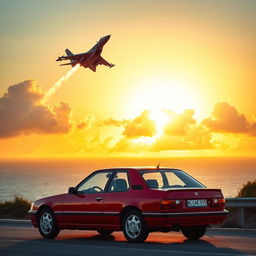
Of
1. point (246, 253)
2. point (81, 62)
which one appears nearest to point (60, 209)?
point (246, 253)

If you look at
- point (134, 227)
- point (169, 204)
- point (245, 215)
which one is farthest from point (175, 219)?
point (245, 215)

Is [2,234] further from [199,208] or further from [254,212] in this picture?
[254,212]

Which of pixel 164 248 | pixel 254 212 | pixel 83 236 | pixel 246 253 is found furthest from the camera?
pixel 254 212

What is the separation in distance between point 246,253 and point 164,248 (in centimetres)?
175

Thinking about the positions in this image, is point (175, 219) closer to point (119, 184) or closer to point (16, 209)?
point (119, 184)

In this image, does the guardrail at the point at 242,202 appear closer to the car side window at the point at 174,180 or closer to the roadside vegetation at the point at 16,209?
the car side window at the point at 174,180

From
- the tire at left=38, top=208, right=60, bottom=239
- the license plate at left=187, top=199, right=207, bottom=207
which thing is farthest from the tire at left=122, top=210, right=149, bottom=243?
the tire at left=38, top=208, right=60, bottom=239

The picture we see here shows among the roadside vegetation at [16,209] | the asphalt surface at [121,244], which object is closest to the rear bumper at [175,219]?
the asphalt surface at [121,244]

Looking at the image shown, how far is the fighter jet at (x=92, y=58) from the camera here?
61500mm

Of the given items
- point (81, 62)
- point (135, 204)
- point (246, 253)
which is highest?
point (81, 62)

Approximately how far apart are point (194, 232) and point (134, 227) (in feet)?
5.59

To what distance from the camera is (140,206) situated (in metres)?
15.5

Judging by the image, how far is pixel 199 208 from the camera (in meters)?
15.5

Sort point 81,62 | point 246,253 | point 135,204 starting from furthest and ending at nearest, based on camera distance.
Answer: point 81,62 < point 135,204 < point 246,253
